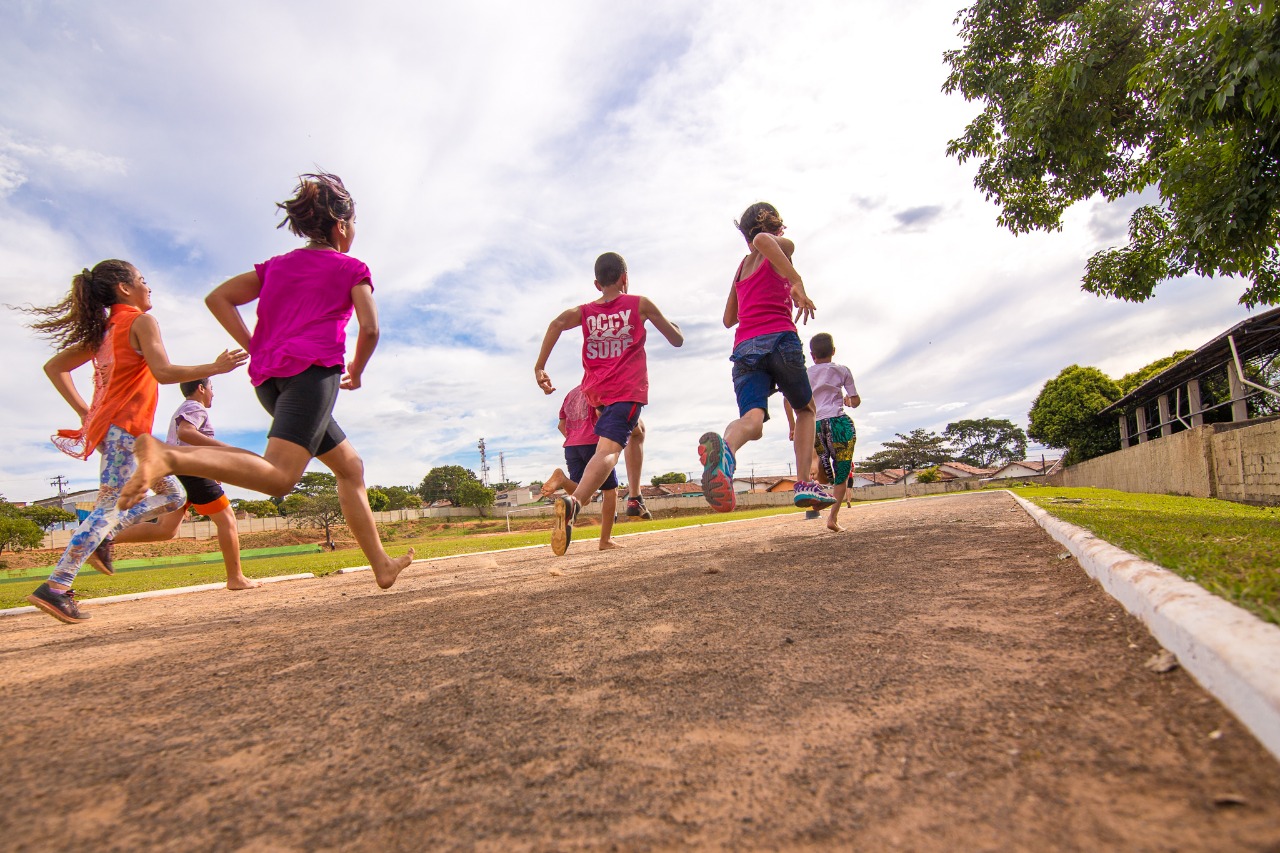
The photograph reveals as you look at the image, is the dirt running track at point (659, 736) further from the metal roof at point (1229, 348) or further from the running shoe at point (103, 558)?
the metal roof at point (1229, 348)

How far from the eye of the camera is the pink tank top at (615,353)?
456 centimetres

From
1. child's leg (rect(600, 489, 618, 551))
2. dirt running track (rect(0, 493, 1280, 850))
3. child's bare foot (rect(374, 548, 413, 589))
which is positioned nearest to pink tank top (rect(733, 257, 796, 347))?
child's leg (rect(600, 489, 618, 551))

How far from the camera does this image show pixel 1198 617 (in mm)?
1441

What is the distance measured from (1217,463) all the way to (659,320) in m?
14.3

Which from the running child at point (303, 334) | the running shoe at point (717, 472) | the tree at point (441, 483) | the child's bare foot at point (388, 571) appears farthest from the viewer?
the tree at point (441, 483)

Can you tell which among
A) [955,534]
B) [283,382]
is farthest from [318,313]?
[955,534]

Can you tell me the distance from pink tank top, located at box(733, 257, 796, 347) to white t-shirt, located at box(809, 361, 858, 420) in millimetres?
1799

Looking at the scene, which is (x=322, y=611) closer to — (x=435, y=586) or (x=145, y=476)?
(x=435, y=586)

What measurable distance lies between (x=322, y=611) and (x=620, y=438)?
83.4 inches

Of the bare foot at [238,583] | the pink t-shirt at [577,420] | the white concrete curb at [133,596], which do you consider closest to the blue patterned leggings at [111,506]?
the white concrete curb at [133,596]

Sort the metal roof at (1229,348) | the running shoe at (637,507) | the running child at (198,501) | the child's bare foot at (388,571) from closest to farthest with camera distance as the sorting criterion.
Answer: the child's bare foot at (388,571) < the running child at (198,501) < the running shoe at (637,507) < the metal roof at (1229,348)

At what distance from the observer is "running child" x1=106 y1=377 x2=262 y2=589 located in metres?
4.07

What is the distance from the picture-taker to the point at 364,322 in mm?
3133

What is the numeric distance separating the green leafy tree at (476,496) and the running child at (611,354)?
75.1 metres
